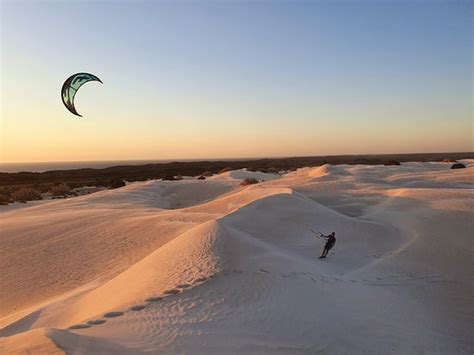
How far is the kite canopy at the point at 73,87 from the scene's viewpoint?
13156mm

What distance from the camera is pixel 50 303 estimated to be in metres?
6.43

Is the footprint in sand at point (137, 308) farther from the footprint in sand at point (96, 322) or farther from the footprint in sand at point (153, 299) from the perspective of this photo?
the footprint in sand at point (96, 322)

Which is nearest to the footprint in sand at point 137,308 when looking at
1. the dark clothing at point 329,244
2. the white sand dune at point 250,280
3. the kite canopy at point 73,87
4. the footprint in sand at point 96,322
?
the white sand dune at point 250,280

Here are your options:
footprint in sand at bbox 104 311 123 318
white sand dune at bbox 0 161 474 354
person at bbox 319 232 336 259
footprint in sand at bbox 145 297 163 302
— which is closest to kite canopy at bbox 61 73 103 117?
white sand dune at bbox 0 161 474 354

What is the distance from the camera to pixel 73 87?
528 inches

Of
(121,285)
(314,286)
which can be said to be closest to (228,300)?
(314,286)

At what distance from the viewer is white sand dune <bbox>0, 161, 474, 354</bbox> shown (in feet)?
14.4

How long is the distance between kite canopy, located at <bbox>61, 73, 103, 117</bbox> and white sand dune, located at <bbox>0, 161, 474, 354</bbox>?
12.2 feet

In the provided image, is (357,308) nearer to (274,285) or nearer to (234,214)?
(274,285)

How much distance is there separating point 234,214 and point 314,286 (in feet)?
14.2

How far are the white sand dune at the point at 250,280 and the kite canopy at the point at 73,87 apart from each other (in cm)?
373

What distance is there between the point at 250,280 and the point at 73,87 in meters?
10.4

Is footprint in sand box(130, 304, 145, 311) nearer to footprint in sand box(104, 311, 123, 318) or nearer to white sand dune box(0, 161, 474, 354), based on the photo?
white sand dune box(0, 161, 474, 354)

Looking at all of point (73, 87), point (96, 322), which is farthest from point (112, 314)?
point (73, 87)
